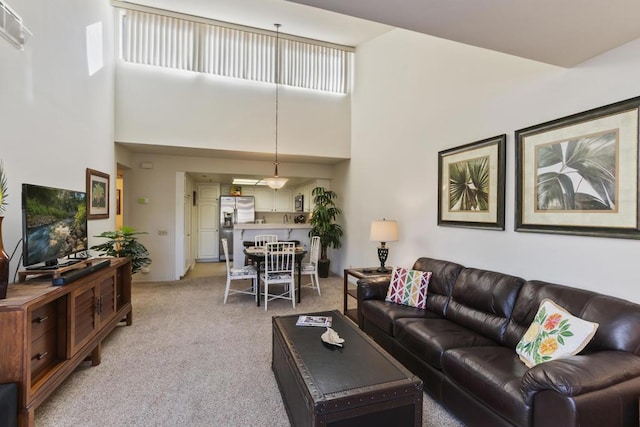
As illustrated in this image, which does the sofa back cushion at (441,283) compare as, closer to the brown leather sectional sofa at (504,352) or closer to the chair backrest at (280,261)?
the brown leather sectional sofa at (504,352)

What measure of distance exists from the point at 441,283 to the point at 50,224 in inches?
136

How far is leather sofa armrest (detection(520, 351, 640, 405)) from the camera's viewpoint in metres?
1.32

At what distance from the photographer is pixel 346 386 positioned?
1567 millimetres

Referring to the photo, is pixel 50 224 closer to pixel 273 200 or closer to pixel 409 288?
pixel 409 288

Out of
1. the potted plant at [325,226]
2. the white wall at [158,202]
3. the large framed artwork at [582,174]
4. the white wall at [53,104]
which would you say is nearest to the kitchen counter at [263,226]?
the potted plant at [325,226]

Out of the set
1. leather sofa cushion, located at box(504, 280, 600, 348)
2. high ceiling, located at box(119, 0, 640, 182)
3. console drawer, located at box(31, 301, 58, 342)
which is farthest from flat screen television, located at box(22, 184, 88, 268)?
leather sofa cushion, located at box(504, 280, 600, 348)

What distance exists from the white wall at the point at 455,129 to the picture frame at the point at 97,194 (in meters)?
4.04

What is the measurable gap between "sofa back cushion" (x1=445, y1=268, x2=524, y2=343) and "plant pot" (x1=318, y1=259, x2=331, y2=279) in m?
3.51

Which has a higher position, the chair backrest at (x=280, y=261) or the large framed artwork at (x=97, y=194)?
the large framed artwork at (x=97, y=194)

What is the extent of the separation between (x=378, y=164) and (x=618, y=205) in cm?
319

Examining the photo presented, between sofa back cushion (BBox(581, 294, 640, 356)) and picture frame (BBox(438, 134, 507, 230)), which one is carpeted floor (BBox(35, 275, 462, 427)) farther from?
picture frame (BBox(438, 134, 507, 230))

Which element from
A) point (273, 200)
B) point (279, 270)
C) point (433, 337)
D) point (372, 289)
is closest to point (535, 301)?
point (433, 337)

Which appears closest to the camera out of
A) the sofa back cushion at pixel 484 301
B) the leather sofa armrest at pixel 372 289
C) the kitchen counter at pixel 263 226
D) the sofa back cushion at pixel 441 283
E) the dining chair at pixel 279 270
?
the sofa back cushion at pixel 484 301

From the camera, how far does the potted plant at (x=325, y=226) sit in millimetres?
5988
